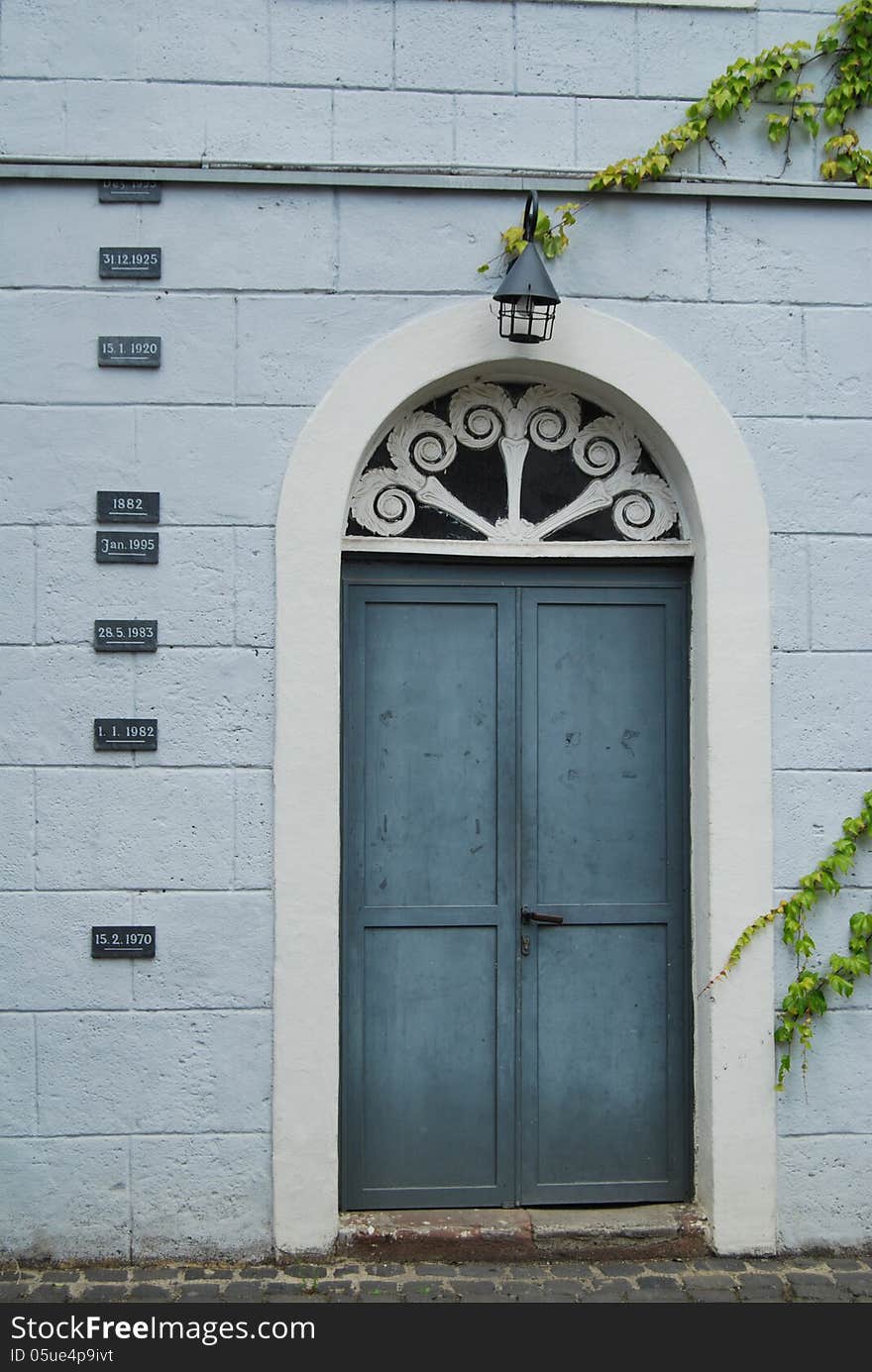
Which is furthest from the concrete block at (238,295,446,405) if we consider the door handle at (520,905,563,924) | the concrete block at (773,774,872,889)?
the concrete block at (773,774,872,889)

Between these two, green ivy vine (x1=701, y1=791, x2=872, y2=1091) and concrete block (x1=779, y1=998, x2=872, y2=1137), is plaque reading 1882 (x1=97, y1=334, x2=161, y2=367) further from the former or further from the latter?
concrete block (x1=779, y1=998, x2=872, y2=1137)

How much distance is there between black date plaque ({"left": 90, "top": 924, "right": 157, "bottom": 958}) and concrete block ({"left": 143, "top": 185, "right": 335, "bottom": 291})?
91.7 inches

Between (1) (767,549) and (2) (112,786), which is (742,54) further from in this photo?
(2) (112,786)

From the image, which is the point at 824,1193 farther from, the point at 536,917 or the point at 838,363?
the point at 838,363

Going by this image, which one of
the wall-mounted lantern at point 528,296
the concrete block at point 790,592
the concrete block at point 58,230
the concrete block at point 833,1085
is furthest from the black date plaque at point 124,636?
the concrete block at point 833,1085

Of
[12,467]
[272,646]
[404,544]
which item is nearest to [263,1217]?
[272,646]

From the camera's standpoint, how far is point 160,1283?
13.7 feet

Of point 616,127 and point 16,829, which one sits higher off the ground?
point 616,127

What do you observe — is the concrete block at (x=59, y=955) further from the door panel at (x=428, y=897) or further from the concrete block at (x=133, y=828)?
the door panel at (x=428, y=897)

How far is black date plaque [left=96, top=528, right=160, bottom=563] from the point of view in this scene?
4.42 metres

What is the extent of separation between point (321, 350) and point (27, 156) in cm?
126

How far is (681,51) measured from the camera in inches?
182

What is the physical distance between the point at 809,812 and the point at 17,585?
9.86 ft

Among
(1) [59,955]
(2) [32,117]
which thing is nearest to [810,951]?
(1) [59,955]
